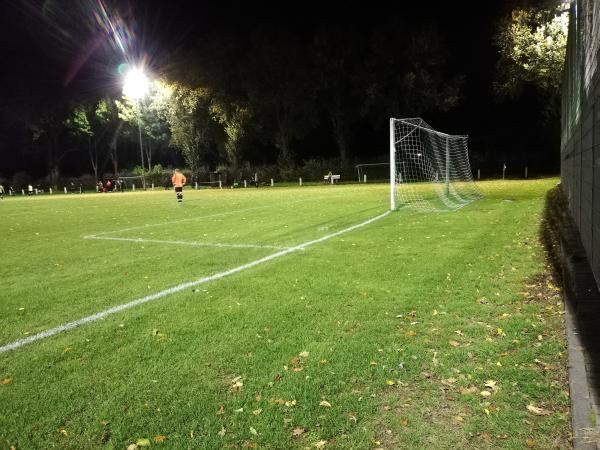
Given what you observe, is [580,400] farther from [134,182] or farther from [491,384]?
[134,182]

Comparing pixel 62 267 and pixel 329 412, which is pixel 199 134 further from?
pixel 329 412

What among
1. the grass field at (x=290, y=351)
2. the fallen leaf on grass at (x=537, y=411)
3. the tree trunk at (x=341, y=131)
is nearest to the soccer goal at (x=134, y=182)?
the tree trunk at (x=341, y=131)

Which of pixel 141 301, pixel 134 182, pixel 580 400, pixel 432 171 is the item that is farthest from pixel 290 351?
pixel 134 182

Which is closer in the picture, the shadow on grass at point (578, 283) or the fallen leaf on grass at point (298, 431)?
the fallen leaf on grass at point (298, 431)

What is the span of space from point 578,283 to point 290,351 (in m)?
3.91

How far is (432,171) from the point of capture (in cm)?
2767

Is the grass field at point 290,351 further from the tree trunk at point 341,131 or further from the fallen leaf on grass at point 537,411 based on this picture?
the tree trunk at point 341,131

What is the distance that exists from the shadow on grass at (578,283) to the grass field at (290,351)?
0.21 m

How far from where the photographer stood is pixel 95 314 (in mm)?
5641

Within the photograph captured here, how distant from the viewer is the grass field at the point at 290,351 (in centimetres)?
314

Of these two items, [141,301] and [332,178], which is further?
[332,178]

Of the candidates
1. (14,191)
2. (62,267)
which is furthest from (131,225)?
(14,191)

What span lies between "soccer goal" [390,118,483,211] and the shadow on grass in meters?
6.74

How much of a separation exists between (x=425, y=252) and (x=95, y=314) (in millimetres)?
5678
